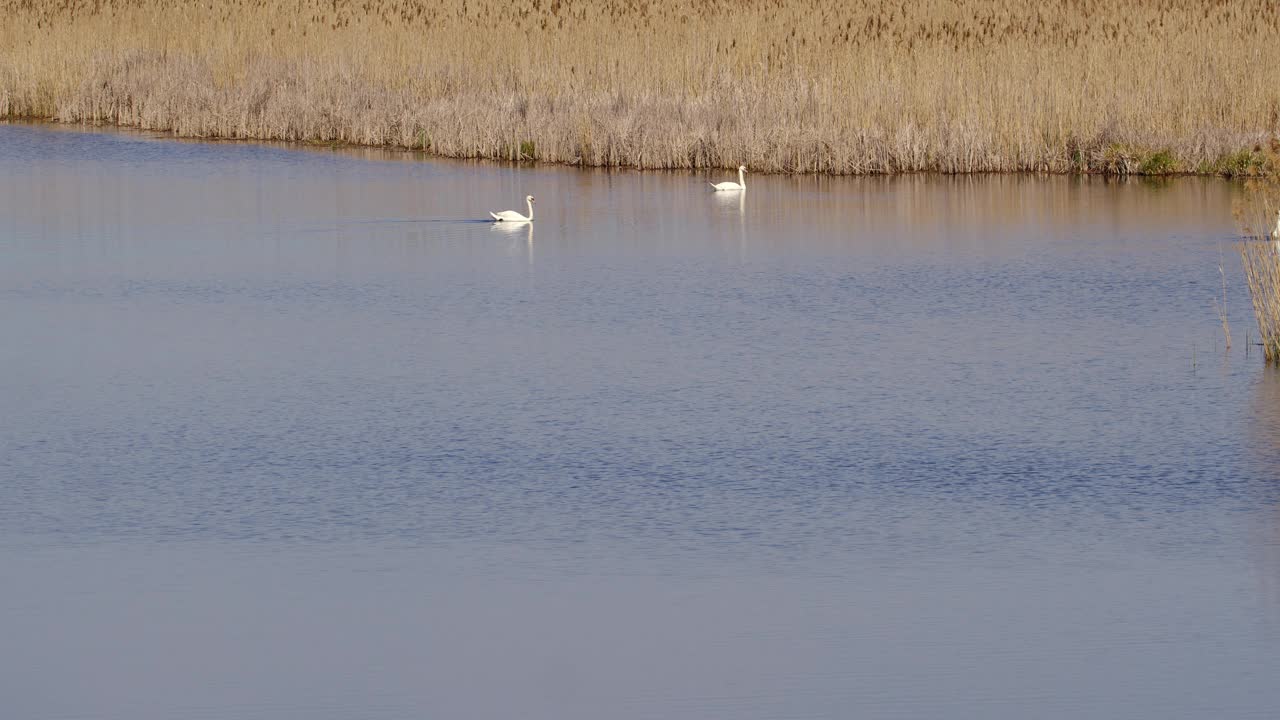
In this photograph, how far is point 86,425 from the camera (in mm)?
8312

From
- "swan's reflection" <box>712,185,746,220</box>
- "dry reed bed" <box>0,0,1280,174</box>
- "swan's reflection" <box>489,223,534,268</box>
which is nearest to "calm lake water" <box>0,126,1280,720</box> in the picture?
"swan's reflection" <box>489,223,534,268</box>

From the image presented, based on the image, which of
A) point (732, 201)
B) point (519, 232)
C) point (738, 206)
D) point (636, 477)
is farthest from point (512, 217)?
point (636, 477)

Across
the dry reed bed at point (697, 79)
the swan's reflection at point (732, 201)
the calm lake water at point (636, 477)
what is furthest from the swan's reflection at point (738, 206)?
the dry reed bed at point (697, 79)

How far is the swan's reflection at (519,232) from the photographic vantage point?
544 inches

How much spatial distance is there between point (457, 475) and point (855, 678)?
253 centimetres

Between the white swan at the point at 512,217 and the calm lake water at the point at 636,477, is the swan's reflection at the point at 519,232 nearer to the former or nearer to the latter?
the white swan at the point at 512,217

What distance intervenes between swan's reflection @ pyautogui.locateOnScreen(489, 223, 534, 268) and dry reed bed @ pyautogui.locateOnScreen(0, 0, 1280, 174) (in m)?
4.22

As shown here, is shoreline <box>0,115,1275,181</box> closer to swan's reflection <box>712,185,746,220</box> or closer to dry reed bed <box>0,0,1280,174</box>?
dry reed bed <box>0,0,1280,174</box>

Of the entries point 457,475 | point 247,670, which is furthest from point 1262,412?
point 247,670

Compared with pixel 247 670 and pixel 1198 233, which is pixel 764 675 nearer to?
pixel 247 670

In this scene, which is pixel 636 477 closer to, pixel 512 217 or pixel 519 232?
pixel 519 232

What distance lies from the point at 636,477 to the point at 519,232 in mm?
7311

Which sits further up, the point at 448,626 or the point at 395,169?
the point at 395,169

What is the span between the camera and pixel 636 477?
737 centimetres
